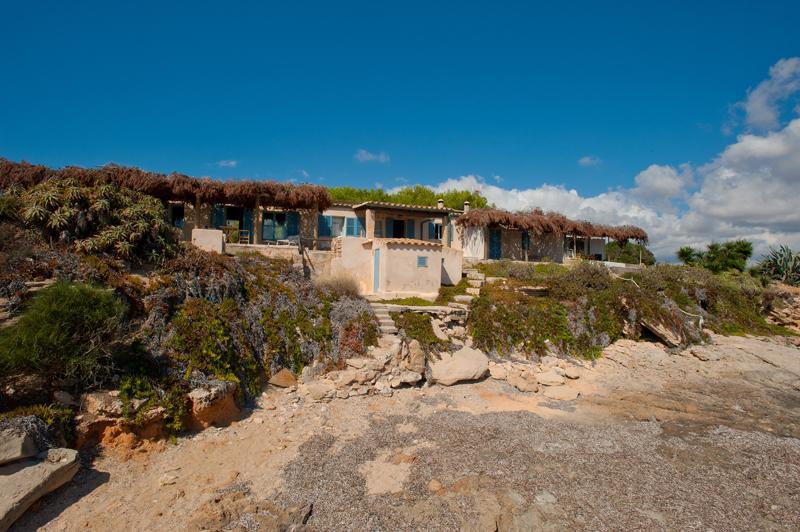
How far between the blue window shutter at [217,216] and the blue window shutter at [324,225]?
5086mm

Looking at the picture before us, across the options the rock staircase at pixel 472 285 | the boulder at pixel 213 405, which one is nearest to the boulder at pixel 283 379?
the boulder at pixel 213 405

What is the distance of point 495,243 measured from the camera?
2578 centimetres

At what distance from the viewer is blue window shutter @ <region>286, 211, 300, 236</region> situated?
21.8m

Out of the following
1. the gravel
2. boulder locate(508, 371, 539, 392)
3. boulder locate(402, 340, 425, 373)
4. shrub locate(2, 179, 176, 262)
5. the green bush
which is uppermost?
shrub locate(2, 179, 176, 262)

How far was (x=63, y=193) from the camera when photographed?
12.6 metres

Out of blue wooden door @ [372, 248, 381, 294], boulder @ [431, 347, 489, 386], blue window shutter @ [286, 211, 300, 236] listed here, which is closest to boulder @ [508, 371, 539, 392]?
boulder @ [431, 347, 489, 386]

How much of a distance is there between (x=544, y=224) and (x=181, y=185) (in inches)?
802

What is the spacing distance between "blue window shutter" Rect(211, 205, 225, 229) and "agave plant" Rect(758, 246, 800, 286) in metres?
31.0

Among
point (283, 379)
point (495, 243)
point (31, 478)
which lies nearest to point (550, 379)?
point (283, 379)

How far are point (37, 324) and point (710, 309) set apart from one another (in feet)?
78.9

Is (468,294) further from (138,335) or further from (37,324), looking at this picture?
(37,324)

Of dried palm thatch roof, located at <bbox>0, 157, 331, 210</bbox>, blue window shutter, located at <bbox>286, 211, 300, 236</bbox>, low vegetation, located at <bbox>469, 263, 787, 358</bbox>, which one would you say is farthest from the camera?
blue window shutter, located at <bbox>286, 211, 300, 236</bbox>

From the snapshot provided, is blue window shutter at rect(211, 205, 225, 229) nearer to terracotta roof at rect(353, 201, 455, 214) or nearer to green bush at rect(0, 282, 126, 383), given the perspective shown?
terracotta roof at rect(353, 201, 455, 214)

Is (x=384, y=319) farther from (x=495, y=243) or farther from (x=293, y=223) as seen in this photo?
(x=495, y=243)
